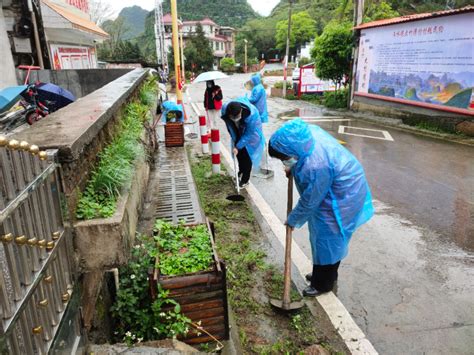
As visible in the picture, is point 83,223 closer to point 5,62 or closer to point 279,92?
point 5,62

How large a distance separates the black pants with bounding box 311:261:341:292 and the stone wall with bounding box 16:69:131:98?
8338mm

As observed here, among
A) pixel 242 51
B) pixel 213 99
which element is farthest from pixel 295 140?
pixel 242 51

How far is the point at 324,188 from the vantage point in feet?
9.64

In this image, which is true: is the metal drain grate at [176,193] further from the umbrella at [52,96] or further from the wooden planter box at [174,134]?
the umbrella at [52,96]

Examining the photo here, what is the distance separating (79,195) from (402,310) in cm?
269

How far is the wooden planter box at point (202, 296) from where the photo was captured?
2.39 m

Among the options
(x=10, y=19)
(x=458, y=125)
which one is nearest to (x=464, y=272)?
(x=458, y=125)

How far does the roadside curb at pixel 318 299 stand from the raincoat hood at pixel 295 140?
1318 millimetres

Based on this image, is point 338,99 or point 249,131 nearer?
point 249,131

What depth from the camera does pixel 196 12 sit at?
308 feet

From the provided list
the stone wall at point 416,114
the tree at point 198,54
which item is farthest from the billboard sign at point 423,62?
the tree at point 198,54

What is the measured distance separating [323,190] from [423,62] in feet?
32.1

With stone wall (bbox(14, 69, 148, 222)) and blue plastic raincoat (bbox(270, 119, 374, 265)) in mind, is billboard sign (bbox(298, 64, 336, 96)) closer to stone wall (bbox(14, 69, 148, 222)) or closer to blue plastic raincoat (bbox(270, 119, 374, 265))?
blue plastic raincoat (bbox(270, 119, 374, 265))

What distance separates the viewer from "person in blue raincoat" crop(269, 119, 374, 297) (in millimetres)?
2912
